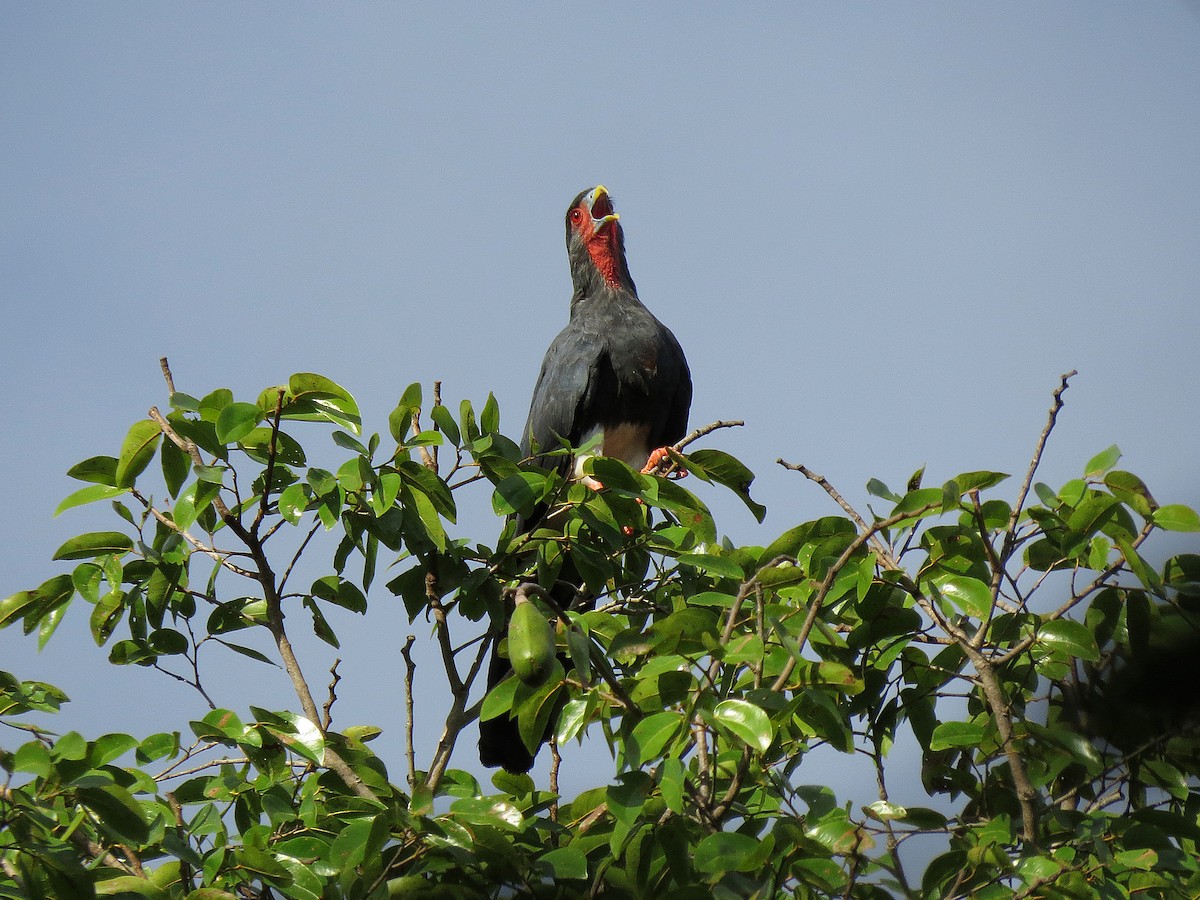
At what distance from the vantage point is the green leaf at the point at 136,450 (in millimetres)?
2316

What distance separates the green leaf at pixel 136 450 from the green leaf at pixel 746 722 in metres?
1.30

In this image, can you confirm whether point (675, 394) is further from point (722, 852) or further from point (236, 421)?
point (722, 852)

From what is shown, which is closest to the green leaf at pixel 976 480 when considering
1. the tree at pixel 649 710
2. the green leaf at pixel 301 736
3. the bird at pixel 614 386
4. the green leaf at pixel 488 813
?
the tree at pixel 649 710

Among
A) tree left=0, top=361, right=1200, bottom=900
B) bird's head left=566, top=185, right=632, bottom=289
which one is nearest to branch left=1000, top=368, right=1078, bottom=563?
tree left=0, top=361, right=1200, bottom=900

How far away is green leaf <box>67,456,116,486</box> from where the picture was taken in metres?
2.36

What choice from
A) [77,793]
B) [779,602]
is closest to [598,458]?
[779,602]

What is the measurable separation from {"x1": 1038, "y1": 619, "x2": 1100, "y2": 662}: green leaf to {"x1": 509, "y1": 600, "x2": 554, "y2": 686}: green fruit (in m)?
0.93

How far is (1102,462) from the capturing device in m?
2.29

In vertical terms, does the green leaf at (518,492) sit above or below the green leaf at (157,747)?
above

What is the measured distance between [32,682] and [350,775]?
2.23 ft

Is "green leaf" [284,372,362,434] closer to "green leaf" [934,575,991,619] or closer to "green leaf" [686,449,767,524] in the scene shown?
"green leaf" [686,449,767,524]

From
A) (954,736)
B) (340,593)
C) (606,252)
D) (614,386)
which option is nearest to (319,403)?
(340,593)

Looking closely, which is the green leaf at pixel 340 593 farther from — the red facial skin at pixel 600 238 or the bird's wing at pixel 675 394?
the red facial skin at pixel 600 238

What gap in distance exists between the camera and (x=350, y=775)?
2273 mm
